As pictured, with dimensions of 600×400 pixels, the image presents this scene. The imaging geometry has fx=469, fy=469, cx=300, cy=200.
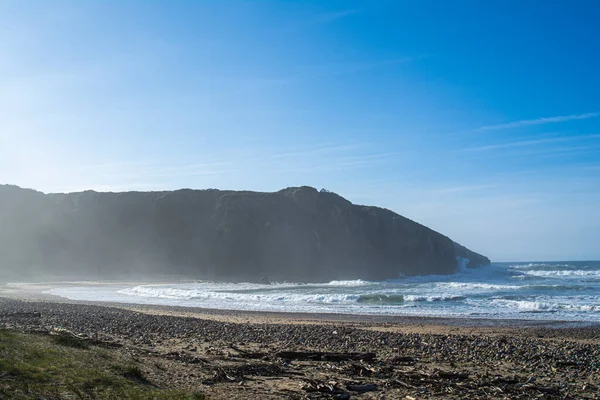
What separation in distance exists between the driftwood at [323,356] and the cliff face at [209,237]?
5228 cm

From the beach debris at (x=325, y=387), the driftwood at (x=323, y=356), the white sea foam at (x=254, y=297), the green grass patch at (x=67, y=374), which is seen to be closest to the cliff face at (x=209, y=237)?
the white sea foam at (x=254, y=297)

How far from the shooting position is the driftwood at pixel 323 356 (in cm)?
1063

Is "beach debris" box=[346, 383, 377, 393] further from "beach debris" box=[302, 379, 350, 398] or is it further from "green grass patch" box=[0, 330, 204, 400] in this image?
"green grass patch" box=[0, 330, 204, 400]

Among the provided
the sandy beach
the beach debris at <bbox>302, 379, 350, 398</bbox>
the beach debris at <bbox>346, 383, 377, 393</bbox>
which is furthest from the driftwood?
the beach debris at <bbox>346, 383, 377, 393</bbox>

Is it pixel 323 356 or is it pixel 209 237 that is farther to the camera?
pixel 209 237

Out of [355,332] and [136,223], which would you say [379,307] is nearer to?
[355,332]

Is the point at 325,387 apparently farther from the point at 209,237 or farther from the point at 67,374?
the point at 209,237

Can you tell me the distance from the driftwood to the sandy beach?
0.08 ft

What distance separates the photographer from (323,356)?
1075 cm

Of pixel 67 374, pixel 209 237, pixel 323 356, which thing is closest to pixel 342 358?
pixel 323 356

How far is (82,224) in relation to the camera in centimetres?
7206

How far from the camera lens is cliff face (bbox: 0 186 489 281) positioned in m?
66.6

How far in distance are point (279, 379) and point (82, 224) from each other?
71.5 meters

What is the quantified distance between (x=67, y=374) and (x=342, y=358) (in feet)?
19.6
